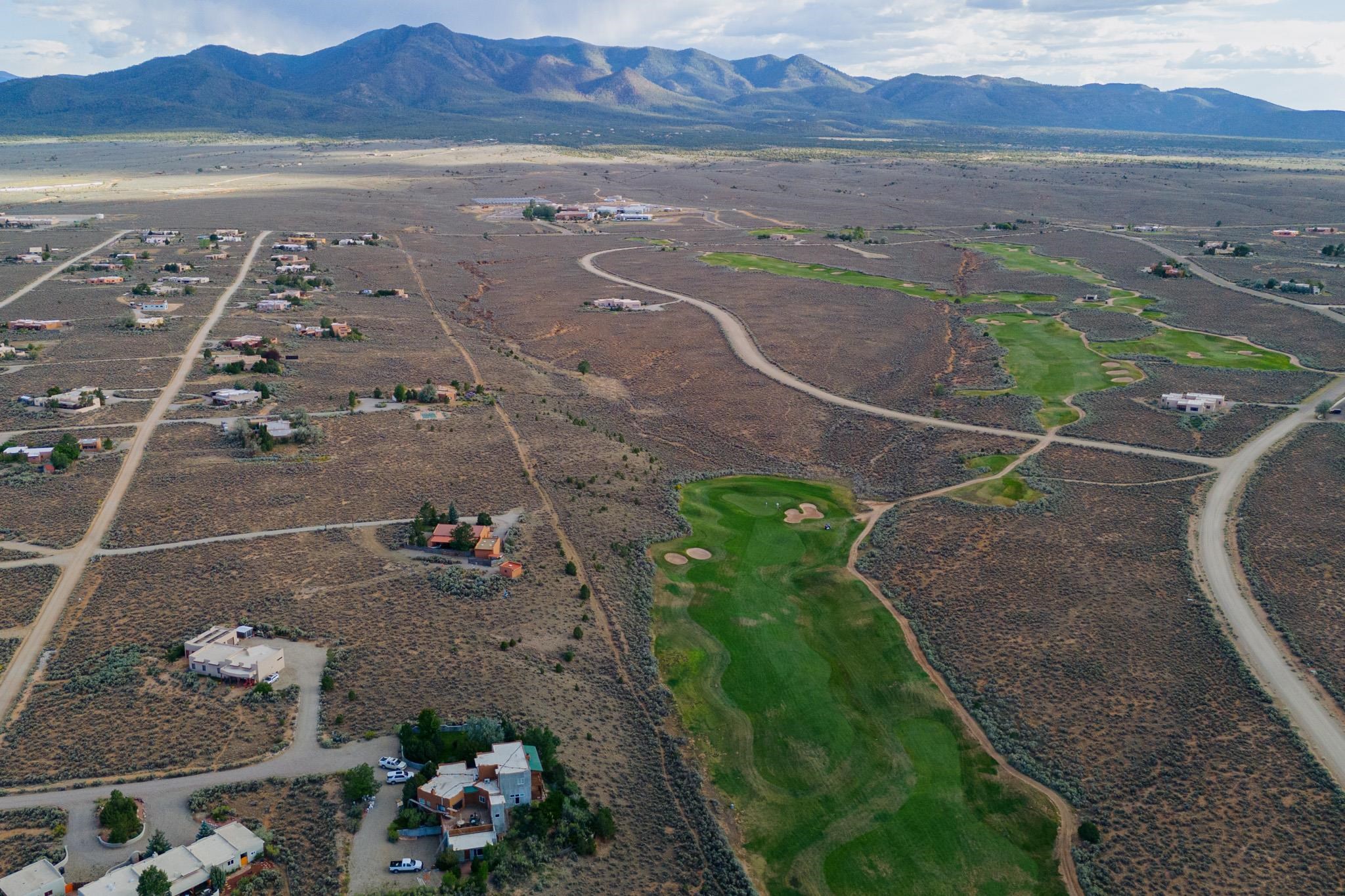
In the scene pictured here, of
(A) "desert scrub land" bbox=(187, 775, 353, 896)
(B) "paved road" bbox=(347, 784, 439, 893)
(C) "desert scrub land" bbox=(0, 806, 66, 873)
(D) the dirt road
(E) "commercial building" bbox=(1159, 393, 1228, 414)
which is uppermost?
(E) "commercial building" bbox=(1159, 393, 1228, 414)

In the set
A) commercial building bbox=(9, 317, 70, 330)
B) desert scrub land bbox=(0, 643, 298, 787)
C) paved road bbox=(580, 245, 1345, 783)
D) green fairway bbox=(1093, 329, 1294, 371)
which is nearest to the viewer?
desert scrub land bbox=(0, 643, 298, 787)

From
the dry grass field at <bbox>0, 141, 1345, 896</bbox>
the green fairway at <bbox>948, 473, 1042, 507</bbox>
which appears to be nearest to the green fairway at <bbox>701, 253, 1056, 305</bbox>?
the dry grass field at <bbox>0, 141, 1345, 896</bbox>

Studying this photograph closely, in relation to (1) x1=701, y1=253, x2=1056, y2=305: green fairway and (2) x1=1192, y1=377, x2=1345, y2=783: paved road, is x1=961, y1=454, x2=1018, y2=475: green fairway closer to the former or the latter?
(2) x1=1192, y1=377, x2=1345, y2=783: paved road

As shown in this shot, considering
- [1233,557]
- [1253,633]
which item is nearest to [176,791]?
[1253,633]

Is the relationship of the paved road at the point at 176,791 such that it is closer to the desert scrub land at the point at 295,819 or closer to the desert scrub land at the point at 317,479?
the desert scrub land at the point at 295,819

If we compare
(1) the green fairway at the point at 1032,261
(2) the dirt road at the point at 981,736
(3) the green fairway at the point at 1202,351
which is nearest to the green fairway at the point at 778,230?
(1) the green fairway at the point at 1032,261

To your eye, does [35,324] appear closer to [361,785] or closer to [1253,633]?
[361,785]

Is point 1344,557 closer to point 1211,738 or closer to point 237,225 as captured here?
point 1211,738
